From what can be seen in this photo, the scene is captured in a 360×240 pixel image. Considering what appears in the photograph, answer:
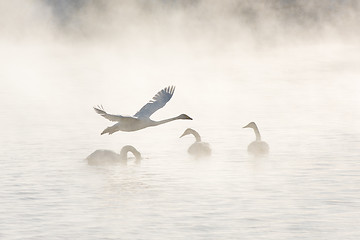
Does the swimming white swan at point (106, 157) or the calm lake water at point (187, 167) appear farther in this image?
the swimming white swan at point (106, 157)

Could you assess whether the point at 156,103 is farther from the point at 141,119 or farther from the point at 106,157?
the point at 106,157

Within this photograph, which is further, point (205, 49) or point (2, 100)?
point (205, 49)

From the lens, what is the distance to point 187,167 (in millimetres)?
31812

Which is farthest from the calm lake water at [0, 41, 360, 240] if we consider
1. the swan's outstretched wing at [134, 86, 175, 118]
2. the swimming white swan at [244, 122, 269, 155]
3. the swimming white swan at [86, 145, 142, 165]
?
the swan's outstretched wing at [134, 86, 175, 118]

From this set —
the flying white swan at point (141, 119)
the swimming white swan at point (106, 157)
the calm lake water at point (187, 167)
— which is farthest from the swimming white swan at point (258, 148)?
the swimming white swan at point (106, 157)

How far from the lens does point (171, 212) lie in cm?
2514

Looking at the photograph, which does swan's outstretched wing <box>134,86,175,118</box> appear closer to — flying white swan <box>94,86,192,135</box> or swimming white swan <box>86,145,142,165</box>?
flying white swan <box>94,86,192,135</box>

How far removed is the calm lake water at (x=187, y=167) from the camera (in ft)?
78.6

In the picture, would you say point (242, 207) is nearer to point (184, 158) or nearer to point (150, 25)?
point (184, 158)

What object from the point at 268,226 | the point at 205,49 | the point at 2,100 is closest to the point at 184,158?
the point at 268,226

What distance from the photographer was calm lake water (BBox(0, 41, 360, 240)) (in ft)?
78.6

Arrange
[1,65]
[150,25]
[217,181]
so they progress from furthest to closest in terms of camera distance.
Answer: [150,25] → [1,65] → [217,181]

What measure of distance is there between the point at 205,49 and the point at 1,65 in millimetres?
24341

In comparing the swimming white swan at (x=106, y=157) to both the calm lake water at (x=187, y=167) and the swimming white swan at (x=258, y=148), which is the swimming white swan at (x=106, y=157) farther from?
the swimming white swan at (x=258, y=148)
